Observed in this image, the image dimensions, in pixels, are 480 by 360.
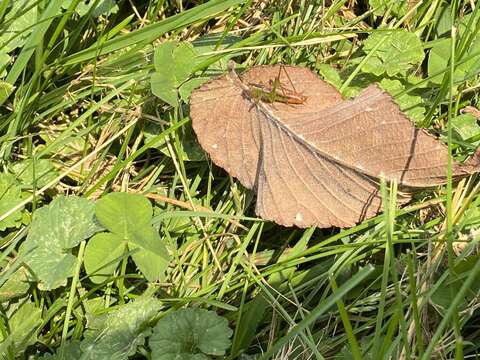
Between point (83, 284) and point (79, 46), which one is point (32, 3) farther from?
point (83, 284)

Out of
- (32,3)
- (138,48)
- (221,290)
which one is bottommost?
(221,290)

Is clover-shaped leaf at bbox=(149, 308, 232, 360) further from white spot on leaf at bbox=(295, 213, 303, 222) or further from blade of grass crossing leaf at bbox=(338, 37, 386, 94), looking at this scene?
blade of grass crossing leaf at bbox=(338, 37, 386, 94)

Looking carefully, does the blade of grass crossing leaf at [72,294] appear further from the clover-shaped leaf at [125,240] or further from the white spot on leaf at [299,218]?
the white spot on leaf at [299,218]

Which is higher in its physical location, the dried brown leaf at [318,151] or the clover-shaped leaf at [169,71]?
the clover-shaped leaf at [169,71]

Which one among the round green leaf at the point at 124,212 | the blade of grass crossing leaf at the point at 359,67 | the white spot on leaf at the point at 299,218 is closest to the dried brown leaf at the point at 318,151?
the white spot on leaf at the point at 299,218

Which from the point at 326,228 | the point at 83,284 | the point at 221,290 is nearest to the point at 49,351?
the point at 83,284

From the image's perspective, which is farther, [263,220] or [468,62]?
[468,62]

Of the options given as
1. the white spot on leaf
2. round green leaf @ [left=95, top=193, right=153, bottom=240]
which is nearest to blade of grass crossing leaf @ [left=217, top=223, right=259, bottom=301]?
the white spot on leaf
